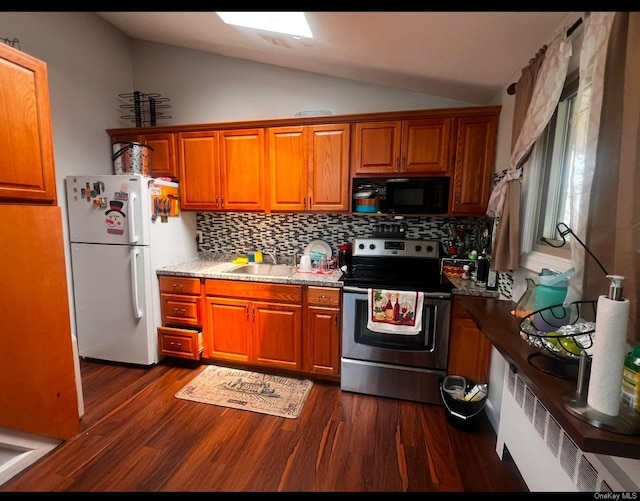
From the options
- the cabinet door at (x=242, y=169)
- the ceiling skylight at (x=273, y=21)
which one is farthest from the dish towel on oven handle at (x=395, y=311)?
the ceiling skylight at (x=273, y=21)

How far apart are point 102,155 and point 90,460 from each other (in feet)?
8.18

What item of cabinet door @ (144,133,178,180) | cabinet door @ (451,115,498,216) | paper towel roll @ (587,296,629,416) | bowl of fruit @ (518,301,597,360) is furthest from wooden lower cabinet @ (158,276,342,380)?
paper towel roll @ (587,296,629,416)

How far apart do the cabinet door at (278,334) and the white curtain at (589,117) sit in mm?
1746

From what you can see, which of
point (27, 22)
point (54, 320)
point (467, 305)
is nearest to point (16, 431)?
point (54, 320)

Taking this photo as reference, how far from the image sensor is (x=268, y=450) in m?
1.74

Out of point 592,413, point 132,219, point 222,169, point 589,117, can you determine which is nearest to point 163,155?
point 222,169

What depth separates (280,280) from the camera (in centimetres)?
237

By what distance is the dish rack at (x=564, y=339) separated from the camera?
965mm

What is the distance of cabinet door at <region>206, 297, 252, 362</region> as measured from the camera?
8.21 feet

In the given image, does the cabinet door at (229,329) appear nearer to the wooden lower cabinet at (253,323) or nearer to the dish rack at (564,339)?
the wooden lower cabinet at (253,323)

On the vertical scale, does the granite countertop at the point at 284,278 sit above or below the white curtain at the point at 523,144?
below

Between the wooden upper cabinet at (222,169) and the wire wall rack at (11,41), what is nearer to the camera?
the wire wall rack at (11,41)

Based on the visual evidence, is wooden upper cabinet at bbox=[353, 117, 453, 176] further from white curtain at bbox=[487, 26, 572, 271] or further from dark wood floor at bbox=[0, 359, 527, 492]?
dark wood floor at bbox=[0, 359, 527, 492]

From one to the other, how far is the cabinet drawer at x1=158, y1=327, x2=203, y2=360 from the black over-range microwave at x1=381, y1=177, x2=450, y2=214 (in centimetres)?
195
